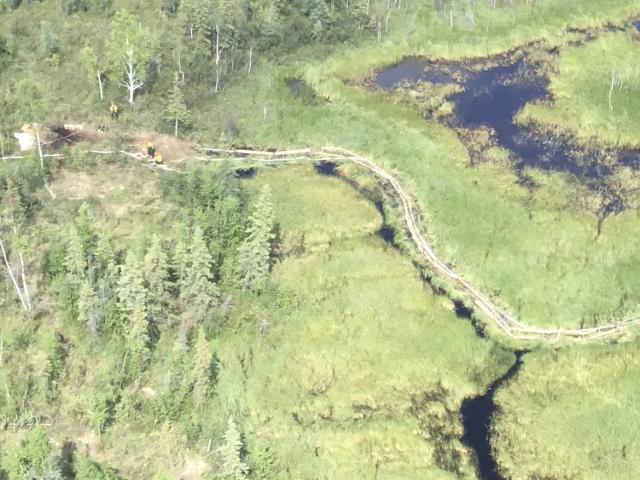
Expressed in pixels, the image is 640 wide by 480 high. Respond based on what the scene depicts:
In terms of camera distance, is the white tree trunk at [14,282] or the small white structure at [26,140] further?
the small white structure at [26,140]

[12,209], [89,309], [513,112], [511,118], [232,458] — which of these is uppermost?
[513,112]

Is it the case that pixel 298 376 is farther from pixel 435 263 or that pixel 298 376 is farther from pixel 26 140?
pixel 26 140

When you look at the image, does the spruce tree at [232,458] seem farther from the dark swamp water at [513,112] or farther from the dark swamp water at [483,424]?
the dark swamp water at [513,112]

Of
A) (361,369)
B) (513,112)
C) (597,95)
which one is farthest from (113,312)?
(597,95)

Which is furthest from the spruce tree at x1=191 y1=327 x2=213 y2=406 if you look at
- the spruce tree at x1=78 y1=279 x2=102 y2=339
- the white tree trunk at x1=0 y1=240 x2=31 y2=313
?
the white tree trunk at x1=0 y1=240 x2=31 y2=313

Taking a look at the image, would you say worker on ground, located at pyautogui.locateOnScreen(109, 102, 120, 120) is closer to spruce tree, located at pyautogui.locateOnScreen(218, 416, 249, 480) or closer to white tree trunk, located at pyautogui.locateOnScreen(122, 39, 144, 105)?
white tree trunk, located at pyautogui.locateOnScreen(122, 39, 144, 105)

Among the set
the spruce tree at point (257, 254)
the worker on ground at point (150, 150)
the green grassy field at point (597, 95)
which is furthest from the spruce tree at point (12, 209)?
the green grassy field at point (597, 95)
